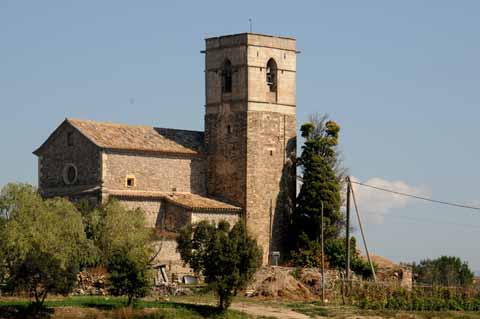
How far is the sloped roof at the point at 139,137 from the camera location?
67688 millimetres

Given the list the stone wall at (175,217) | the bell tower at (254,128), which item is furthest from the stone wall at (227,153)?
the stone wall at (175,217)

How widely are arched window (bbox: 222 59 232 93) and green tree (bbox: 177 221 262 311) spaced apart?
46.3 feet

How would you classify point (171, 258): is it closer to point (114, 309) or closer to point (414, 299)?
point (414, 299)

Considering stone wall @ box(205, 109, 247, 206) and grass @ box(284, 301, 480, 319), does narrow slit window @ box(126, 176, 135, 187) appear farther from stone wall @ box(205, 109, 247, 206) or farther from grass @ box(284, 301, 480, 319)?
grass @ box(284, 301, 480, 319)

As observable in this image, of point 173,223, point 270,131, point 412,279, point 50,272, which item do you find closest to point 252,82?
point 270,131

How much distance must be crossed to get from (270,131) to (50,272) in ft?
70.2

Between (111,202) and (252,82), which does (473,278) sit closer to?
(252,82)

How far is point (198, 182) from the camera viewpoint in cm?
7081

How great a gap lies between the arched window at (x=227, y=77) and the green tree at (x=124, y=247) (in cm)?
1056

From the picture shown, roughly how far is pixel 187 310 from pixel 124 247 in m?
4.13

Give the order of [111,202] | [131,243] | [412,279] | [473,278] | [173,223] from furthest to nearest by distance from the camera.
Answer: [473,278] < [412,279] < [173,223] < [111,202] < [131,243]

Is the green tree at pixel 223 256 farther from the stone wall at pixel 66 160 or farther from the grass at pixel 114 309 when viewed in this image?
the stone wall at pixel 66 160

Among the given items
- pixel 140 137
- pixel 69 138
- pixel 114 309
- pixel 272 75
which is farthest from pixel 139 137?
pixel 114 309

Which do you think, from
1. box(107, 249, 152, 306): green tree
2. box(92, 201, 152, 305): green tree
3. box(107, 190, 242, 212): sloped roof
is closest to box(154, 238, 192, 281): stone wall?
box(107, 190, 242, 212): sloped roof
